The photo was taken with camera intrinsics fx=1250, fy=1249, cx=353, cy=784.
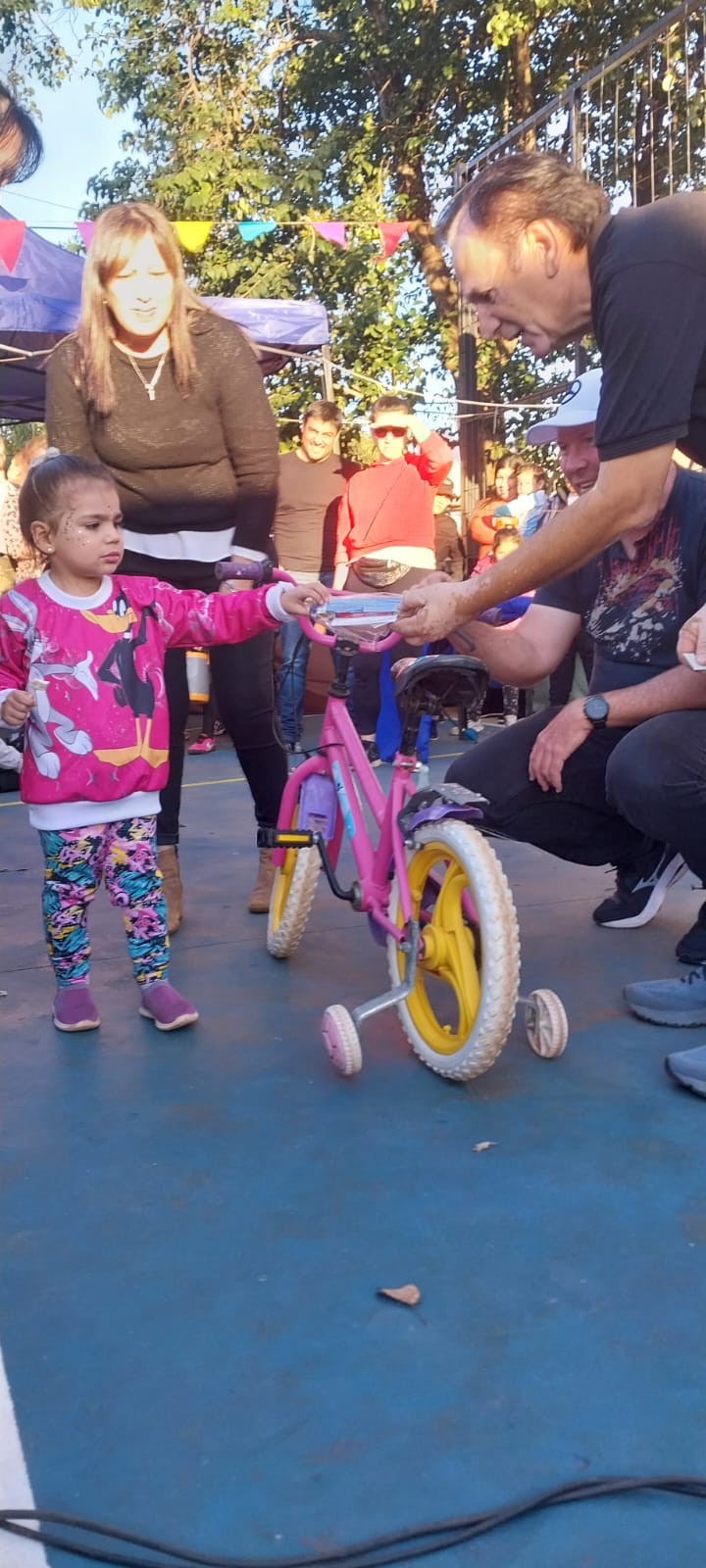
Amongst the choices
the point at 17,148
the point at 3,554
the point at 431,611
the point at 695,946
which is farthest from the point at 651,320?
the point at 3,554

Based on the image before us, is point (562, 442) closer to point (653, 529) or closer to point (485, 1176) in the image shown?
point (653, 529)

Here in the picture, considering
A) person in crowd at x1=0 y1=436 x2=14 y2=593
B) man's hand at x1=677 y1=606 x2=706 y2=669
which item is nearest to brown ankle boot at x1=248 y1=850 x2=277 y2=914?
man's hand at x1=677 y1=606 x2=706 y2=669

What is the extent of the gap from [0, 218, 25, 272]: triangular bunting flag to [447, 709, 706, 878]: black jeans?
242 inches

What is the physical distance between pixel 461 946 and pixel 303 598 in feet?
2.71

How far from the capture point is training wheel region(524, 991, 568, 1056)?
238 cm

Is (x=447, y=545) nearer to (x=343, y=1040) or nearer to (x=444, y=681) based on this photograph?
(x=444, y=681)

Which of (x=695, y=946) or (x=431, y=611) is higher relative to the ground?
(x=431, y=611)

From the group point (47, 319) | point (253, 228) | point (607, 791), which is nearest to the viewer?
point (607, 791)

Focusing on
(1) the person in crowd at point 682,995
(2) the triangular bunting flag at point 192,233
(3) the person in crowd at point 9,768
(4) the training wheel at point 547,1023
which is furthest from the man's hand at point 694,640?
(2) the triangular bunting flag at point 192,233

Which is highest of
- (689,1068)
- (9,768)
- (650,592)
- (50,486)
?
(50,486)

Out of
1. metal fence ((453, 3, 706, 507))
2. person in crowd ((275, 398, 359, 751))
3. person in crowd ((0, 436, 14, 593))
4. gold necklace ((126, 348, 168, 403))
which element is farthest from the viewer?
person in crowd ((275, 398, 359, 751))

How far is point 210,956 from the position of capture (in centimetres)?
320

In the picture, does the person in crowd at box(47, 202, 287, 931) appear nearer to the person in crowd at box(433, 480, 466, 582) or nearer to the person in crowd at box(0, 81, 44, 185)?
the person in crowd at box(0, 81, 44, 185)

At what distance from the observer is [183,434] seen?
316cm
